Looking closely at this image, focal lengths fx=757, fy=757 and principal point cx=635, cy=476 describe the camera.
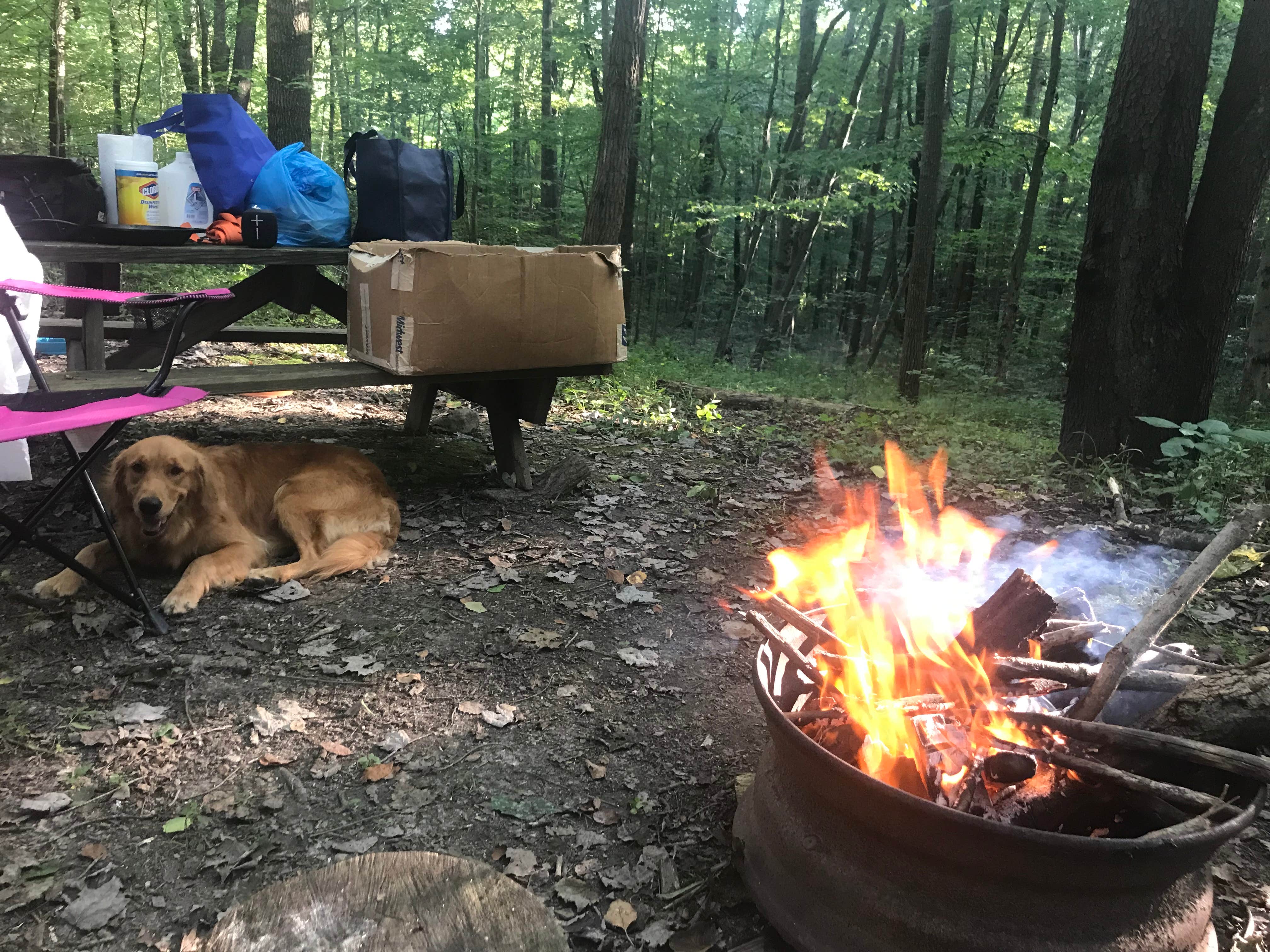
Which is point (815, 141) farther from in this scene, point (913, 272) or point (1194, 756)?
point (1194, 756)

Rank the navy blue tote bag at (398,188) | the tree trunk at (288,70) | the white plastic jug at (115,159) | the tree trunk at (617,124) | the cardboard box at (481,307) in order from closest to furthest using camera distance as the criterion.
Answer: the cardboard box at (481,307) → the white plastic jug at (115,159) → the navy blue tote bag at (398,188) → the tree trunk at (617,124) → the tree trunk at (288,70)

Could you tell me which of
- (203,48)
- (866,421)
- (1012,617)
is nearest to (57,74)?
(203,48)

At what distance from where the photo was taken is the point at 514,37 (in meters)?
16.8

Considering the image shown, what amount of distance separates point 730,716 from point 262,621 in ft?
6.69

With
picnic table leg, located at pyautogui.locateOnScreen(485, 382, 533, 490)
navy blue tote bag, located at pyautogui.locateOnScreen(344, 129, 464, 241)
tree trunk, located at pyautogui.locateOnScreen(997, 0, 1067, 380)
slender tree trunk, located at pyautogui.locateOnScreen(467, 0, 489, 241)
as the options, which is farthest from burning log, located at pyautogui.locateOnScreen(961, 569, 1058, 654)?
slender tree trunk, located at pyautogui.locateOnScreen(467, 0, 489, 241)

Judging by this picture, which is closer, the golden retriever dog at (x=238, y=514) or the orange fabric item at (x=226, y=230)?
the golden retriever dog at (x=238, y=514)

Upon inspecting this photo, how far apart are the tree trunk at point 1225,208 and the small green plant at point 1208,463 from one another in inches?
13.0

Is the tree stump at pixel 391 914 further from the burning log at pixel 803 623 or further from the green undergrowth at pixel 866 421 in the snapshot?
the green undergrowth at pixel 866 421

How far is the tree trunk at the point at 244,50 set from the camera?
1272 centimetres

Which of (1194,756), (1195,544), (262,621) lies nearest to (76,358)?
(262,621)

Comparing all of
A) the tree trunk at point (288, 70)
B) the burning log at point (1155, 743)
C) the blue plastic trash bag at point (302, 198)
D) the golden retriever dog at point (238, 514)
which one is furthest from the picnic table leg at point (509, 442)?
the tree trunk at point (288, 70)

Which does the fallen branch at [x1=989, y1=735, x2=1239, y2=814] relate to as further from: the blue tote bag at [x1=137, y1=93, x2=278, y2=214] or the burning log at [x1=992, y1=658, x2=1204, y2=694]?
the blue tote bag at [x1=137, y1=93, x2=278, y2=214]

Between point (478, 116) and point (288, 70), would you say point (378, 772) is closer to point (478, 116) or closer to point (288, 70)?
point (288, 70)

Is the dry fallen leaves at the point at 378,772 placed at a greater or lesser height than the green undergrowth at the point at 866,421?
lesser
